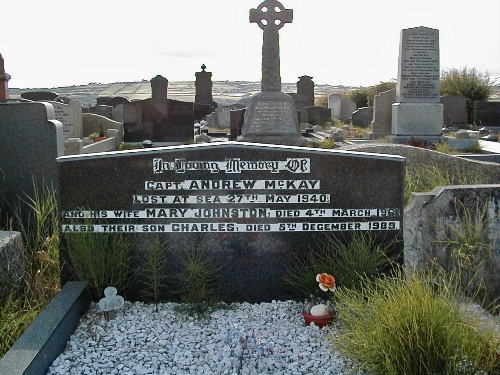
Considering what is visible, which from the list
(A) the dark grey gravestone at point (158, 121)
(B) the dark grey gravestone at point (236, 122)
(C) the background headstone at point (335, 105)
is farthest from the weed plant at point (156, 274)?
(C) the background headstone at point (335, 105)

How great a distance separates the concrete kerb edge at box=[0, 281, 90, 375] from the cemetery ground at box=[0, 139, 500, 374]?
9 centimetres

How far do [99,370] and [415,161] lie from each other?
4.17m

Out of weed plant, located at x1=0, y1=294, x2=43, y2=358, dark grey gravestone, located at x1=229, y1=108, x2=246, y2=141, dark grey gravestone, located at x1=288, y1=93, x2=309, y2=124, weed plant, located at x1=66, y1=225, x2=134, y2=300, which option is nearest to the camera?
weed plant, located at x1=0, y1=294, x2=43, y2=358

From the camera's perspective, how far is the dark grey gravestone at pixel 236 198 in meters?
3.92

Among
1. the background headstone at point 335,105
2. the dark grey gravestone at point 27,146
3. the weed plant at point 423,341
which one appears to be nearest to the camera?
the weed plant at point 423,341

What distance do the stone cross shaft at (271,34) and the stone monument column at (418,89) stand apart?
2.85 m

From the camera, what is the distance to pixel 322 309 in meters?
3.46

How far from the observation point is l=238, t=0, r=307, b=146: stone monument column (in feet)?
42.3

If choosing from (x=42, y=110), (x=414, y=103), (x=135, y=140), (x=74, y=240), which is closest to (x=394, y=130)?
(x=414, y=103)

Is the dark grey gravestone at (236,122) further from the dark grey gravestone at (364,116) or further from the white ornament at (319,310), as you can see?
the white ornament at (319,310)

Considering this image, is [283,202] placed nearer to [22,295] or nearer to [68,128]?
[22,295]

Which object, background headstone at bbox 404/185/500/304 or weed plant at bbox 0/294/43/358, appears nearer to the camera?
weed plant at bbox 0/294/43/358

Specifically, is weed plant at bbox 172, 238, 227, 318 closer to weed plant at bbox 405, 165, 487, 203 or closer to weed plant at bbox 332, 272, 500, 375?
weed plant at bbox 332, 272, 500, 375

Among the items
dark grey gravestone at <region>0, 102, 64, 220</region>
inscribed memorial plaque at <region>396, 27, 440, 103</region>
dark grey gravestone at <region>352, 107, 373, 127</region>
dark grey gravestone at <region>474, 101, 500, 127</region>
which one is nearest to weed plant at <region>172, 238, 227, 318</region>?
dark grey gravestone at <region>0, 102, 64, 220</region>
